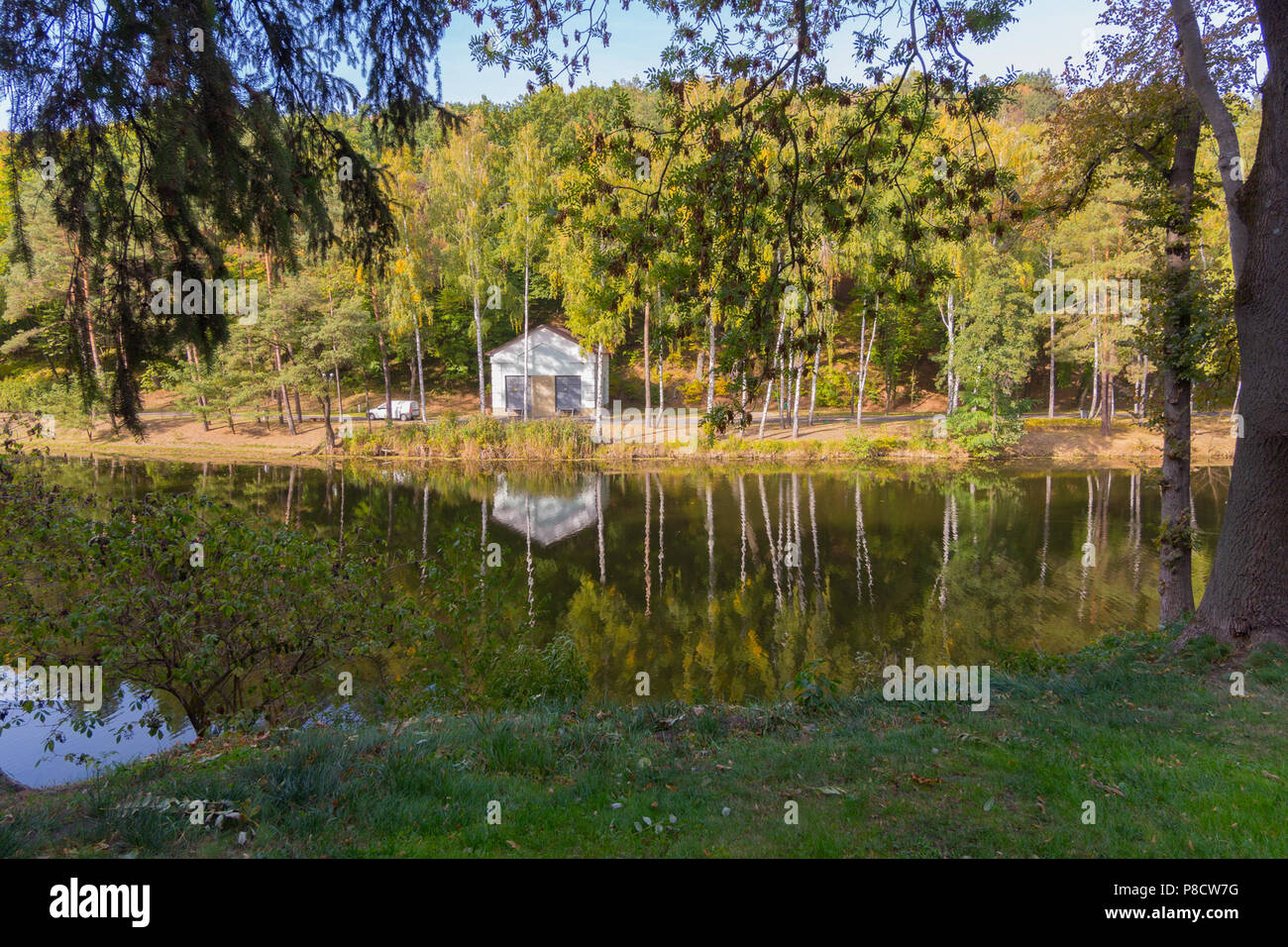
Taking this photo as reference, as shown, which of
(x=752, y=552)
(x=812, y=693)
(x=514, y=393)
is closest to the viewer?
(x=812, y=693)

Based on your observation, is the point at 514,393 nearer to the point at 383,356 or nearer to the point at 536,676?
the point at 383,356

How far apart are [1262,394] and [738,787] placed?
20.9ft

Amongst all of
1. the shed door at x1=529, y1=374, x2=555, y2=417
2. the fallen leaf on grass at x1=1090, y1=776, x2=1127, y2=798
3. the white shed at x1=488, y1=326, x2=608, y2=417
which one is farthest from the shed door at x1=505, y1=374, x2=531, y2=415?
the fallen leaf on grass at x1=1090, y1=776, x2=1127, y2=798

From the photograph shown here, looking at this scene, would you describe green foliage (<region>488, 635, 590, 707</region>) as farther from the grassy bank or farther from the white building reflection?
the white building reflection

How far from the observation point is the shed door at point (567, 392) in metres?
43.2

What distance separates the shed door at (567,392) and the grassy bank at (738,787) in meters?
37.5

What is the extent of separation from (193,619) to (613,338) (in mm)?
26453

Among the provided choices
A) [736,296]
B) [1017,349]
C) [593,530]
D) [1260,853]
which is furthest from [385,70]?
[1017,349]

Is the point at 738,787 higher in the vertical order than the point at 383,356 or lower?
lower

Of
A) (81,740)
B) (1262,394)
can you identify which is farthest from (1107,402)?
(81,740)

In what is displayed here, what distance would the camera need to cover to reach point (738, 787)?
4.71 metres

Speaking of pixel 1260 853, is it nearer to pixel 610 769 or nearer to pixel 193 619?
pixel 610 769

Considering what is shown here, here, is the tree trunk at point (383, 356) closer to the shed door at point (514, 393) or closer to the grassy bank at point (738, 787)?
the shed door at point (514, 393)
